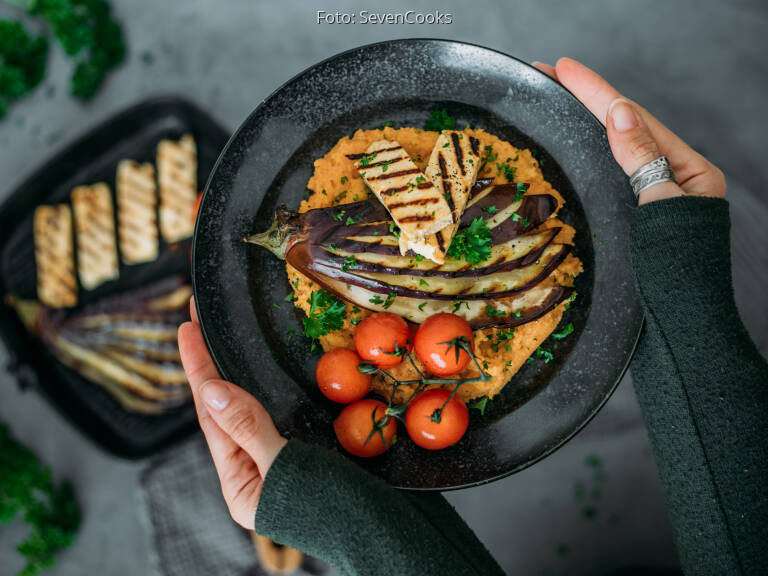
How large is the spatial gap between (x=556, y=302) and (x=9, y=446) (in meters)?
3.65

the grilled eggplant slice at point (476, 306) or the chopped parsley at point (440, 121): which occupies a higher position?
the chopped parsley at point (440, 121)

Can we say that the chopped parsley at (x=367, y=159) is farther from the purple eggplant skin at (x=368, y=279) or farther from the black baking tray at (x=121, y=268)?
the black baking tray at (x=121, y=268)

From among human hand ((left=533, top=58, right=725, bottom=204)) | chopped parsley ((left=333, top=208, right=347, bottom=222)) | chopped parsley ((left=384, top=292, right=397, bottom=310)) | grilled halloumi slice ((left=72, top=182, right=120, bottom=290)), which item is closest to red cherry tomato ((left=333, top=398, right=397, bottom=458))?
chopped parsley ((left=384, top=292, right=397, bottom=310))

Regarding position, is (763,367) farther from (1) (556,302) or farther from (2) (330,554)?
(2) (330,554)

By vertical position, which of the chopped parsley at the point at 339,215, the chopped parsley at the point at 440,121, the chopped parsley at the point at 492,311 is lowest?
the chopped parsley at the point at 492,311

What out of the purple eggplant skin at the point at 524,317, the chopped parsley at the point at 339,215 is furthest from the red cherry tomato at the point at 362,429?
the chopped parsley at the point at 339,215

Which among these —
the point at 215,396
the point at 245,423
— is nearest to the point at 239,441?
the point at 245,423

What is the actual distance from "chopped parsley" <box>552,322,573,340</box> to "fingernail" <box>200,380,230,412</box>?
1502 mm

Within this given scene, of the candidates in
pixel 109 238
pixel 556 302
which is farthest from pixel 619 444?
pixel 109 238

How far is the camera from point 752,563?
2.06m

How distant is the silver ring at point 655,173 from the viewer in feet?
7.60

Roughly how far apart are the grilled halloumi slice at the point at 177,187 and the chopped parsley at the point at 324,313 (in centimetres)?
150

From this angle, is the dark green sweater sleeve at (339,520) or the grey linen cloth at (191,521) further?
the grey linen cloth at (191,521)

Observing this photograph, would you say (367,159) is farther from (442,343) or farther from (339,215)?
(442,343)
